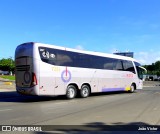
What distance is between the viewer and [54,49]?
19.6 m

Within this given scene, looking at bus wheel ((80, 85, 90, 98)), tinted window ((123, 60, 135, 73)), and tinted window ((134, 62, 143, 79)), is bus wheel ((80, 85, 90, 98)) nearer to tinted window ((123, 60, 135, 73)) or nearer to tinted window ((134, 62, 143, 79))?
tinted window ((123, 60, 135, 73))

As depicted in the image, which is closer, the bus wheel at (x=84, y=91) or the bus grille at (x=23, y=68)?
the bus grille at (x=23, y=68)

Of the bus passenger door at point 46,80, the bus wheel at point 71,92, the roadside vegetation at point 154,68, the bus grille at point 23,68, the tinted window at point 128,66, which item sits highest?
the roadside vegetation at point 154,68

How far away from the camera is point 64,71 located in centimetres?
2025

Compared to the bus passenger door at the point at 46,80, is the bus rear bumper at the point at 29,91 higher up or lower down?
lower down

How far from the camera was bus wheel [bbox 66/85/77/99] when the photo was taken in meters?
20.7

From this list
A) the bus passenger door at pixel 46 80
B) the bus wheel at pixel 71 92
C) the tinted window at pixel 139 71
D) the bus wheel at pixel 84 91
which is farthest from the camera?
the tinted window at pixel 139 71

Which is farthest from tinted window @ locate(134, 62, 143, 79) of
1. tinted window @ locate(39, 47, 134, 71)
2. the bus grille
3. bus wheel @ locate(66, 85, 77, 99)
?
the bus grille

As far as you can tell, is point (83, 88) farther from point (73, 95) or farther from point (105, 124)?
point (105, 124)

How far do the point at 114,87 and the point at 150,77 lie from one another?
7173 centimetres

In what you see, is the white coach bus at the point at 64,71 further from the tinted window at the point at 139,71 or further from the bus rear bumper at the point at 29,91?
the tinted window at the point at 139,71

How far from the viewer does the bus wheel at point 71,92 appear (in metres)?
20.7

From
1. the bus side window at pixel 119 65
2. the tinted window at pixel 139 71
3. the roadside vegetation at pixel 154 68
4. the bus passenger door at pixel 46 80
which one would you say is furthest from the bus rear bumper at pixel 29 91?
the roadside vegetation at pixel 154 68

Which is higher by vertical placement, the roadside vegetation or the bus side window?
the roadside vegetation
